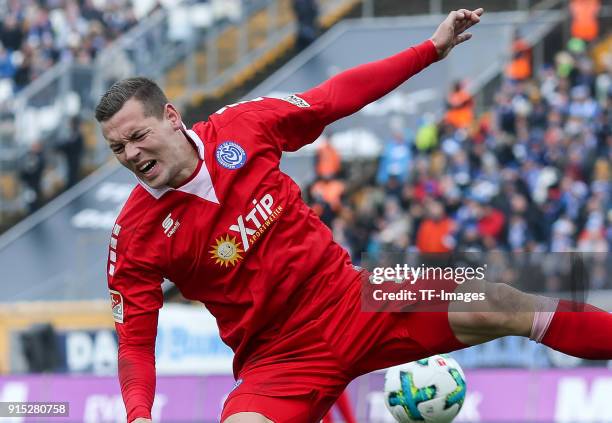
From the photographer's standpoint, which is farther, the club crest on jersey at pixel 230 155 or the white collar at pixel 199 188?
the club crest on jersey at pixel 230 155

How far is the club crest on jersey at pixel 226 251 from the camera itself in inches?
238

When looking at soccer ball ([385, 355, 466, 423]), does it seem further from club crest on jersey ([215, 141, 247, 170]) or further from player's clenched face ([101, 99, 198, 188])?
player's clenched face ([101, 99, 198, 188])

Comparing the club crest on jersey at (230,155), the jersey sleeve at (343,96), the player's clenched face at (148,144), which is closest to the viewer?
the player's clenched face at (148,144)

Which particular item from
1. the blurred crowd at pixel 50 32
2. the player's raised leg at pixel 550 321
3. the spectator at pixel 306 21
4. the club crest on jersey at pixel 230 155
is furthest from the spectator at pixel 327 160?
the player's raised leg at pixel 550 321

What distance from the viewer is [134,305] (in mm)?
6047

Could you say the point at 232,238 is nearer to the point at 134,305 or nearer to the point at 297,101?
the point at 134,305

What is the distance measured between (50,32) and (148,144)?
16537mm

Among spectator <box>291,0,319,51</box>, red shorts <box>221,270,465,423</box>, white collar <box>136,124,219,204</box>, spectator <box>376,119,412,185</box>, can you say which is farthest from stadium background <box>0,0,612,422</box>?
white collar <box>136,124,219,204</box>

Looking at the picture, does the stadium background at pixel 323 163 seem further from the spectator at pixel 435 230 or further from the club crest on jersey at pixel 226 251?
the club crest on jersey at pixel 226 251

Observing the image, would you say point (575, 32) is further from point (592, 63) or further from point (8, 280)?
point (8, 280)

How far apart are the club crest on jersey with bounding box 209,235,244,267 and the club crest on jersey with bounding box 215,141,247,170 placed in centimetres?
35

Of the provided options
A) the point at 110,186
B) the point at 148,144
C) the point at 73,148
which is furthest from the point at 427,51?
the point at 110,186

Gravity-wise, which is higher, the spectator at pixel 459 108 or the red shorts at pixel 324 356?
the red shorts at pixel 324 356

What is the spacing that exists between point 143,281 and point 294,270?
70 centimetres
